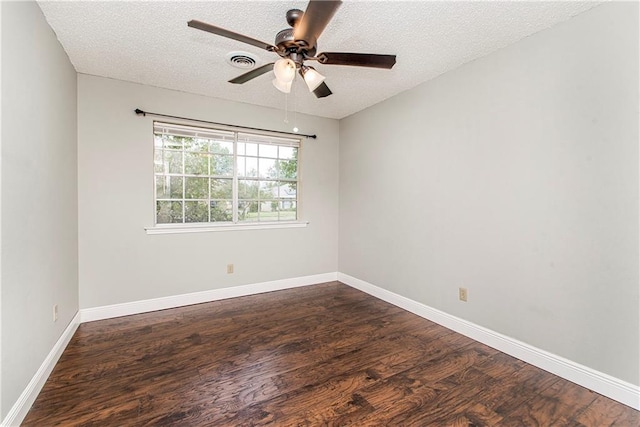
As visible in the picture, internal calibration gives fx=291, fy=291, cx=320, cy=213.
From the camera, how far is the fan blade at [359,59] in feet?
6.25

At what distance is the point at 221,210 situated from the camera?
3.73 metres

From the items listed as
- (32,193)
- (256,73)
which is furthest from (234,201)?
(32,193)

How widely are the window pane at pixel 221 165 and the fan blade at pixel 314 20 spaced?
2.28m

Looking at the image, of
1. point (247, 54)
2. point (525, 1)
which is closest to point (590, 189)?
point (525, 1)

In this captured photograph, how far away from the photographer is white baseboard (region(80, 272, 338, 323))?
118 inches

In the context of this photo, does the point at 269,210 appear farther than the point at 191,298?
Yes

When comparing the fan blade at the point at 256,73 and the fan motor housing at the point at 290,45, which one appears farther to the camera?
the fan blade at the point at 256,73

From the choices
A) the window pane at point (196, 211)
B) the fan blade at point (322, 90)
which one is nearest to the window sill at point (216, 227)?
the window pane at point (196, 211)

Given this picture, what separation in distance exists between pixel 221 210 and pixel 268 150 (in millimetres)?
1046

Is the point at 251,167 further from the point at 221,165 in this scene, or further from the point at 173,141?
the point at 173,141

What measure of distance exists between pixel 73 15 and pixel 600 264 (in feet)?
12.8

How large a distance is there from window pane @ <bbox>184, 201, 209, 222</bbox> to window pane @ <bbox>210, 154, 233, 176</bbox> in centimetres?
43

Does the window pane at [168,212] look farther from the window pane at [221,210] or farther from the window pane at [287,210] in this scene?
the window pane at [287,210]

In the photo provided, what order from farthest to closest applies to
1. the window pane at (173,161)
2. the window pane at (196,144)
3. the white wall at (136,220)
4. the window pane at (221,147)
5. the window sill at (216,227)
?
the window pane at (221,147) < the window pane at (196,144) < the window pane at (173,161) < the window sill at (216,227) < the white wall at (136,220)
